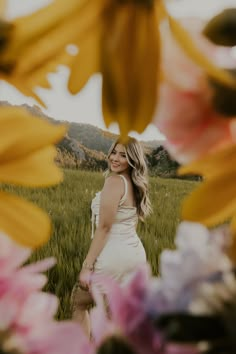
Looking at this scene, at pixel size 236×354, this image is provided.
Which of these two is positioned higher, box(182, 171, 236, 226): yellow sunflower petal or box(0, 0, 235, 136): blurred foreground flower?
box(0, 0, 235, 136): blurred foreground flower

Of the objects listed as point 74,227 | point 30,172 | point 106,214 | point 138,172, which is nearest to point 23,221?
point 30,172

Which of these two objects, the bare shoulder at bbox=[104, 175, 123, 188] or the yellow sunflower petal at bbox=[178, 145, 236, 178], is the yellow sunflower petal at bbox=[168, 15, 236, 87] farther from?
the bare shoulder at bbox=[104, 175, 123, 188]

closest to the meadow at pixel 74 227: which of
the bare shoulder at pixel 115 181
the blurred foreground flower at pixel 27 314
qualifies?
the bare shoulder at pixel 115 181

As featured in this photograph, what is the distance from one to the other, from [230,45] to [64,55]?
1.3 inches

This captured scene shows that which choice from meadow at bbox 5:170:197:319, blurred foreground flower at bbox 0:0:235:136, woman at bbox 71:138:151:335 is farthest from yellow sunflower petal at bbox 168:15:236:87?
woman at bbox 71:138:151:335

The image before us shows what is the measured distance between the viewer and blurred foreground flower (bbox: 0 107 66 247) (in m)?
0.12

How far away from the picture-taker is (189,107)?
13cm

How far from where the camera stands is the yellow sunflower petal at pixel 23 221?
11 centimetres

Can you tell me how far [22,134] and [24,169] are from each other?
0.01 m

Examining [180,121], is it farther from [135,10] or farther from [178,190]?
[178,190]

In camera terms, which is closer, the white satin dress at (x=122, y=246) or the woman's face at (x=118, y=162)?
the white satin dress at (x=122, y=246)

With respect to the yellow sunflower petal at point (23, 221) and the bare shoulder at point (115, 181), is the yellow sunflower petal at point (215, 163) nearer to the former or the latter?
the yellow sunflower petal at point (23, 221)

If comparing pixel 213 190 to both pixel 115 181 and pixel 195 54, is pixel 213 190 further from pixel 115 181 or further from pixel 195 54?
pixel 115 181

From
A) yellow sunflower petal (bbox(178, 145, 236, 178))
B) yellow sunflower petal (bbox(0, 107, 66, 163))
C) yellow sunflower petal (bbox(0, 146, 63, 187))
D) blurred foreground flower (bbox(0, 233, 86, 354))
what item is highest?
yellow sunflower petal (bbox(0, 107, 66, 163))
